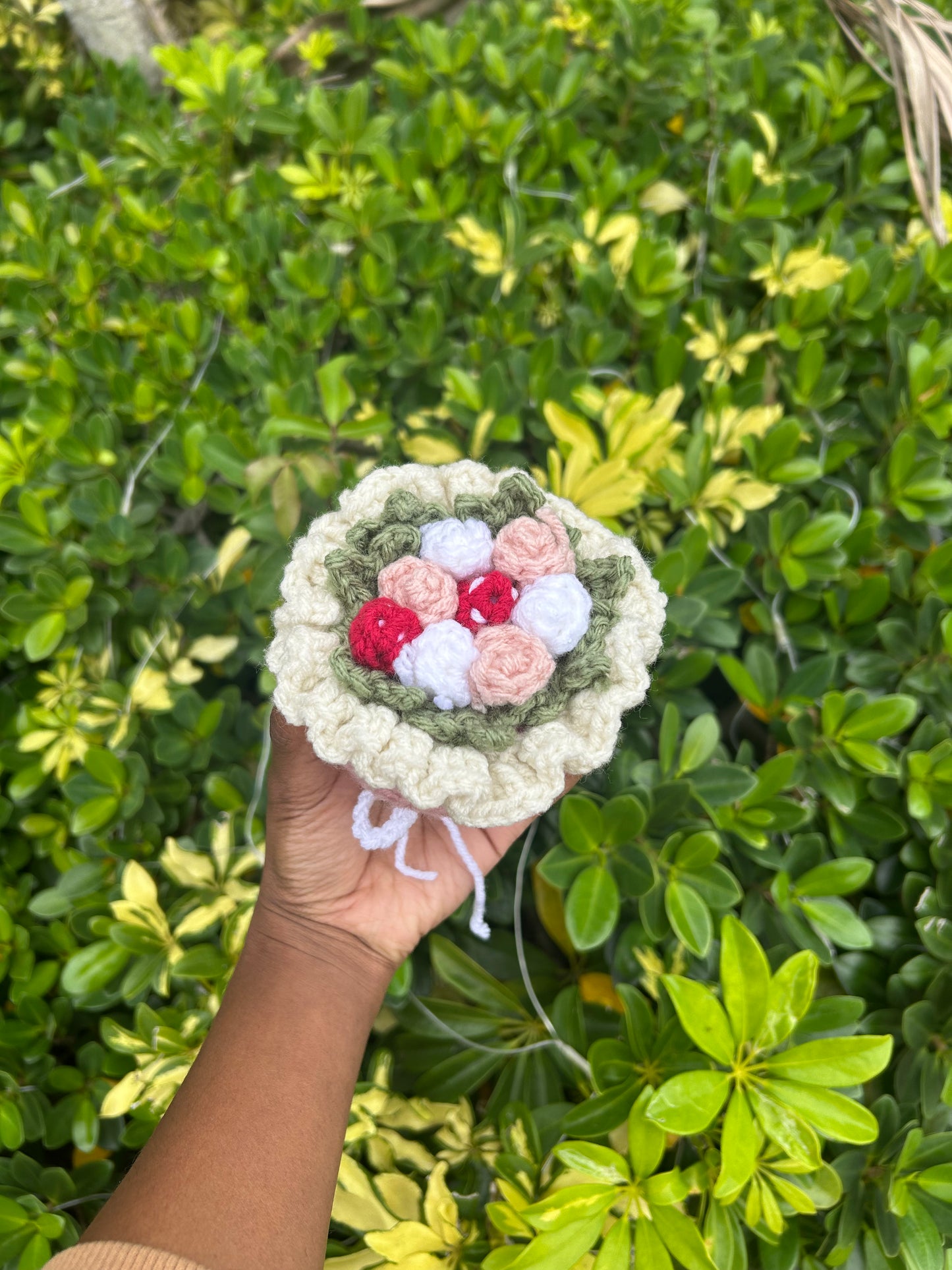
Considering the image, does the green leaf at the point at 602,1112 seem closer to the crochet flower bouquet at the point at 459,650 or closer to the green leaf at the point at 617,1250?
the green leaf at the point at 617,1250

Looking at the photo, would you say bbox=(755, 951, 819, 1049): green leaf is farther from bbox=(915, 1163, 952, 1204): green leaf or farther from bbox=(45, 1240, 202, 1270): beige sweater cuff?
bbox=(45, 1240, 202, 1270): beige sweater cuff

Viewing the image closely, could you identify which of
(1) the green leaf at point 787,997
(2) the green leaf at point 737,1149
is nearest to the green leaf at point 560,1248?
(2) the green leaf at point 737,1149

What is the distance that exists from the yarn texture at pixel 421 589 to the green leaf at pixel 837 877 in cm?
54

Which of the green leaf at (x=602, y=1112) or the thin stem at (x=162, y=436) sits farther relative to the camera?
the thin stem at (x=162, y=436)

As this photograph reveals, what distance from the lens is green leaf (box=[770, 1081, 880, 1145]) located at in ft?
2.19

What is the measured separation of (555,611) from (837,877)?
50 centimetres

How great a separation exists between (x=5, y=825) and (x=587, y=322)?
1.16 meters

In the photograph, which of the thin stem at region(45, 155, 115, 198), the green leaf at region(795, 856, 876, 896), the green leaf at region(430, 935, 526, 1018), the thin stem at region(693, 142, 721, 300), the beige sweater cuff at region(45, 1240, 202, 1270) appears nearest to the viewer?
the beige sweater cuff at region(45, 1240, 202, 1270)

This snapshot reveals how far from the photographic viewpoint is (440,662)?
698 mm

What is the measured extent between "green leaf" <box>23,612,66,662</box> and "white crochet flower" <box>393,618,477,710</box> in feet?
1.96

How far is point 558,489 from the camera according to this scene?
1052 millimetres

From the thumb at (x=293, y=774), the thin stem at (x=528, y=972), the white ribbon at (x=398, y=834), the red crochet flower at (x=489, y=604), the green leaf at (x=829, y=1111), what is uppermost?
the red crochet flower at (x=489, y=604)

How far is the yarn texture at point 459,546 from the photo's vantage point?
764 millimetres

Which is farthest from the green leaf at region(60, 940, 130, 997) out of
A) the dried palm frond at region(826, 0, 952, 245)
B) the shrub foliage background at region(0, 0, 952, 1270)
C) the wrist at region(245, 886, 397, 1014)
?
the dried palm frond at region(826, 0, 952, 245)
